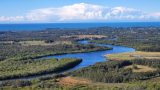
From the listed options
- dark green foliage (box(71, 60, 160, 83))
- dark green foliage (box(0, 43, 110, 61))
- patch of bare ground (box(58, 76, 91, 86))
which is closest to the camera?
patch of bare ground (box(58, 76, 91, 86))

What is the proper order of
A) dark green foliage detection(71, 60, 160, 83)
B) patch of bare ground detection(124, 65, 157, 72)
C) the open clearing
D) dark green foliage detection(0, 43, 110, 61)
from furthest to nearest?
dark green foliage detection(0, 43, 110, 61) → the open clearing → patch of bare ground detection(124, 65, 157, 72) → dark green foliage detection(71, 60, 160, 83)

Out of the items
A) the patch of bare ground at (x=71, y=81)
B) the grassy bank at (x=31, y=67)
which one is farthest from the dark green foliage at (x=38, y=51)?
the patch of bare ground at (x=71, y=81)

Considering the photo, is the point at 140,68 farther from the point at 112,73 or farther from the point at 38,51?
the point at 38,51

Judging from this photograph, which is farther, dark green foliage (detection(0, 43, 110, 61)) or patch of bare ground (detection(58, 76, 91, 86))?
dark green foliage (detection(0, 43, 110, 61))

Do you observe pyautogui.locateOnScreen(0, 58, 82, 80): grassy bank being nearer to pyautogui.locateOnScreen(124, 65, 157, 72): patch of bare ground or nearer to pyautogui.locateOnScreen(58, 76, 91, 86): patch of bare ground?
pyautogui.locateOnScreen(58, 76, 91, 86): patch of bare ground

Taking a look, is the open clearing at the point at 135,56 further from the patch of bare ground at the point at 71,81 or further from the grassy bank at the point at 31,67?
the patch of bare ground at the point at 71,81

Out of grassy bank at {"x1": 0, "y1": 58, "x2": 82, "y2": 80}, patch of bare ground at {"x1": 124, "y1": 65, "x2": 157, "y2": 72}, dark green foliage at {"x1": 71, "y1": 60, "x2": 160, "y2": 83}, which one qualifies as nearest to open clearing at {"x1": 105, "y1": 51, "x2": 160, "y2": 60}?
grassy bank at {"x1": 0, "y1": 58, "x2": 82, "y2": 80}

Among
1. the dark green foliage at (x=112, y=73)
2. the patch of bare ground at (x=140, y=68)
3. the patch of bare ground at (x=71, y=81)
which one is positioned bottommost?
the patch of bare ground at (x=140, y=68)

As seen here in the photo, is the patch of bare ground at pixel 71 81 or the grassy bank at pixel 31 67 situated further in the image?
the grassy bank at pixel 31 67

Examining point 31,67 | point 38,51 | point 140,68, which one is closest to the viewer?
point 140,68

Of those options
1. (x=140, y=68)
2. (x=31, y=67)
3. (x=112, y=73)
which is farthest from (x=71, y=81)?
(x=140, y=68)

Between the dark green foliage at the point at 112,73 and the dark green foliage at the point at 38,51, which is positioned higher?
the dark green foliage at the point at 112,73

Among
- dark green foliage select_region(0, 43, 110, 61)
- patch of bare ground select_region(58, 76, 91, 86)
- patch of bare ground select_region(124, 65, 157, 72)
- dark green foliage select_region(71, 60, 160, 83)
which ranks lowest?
dark green foliage select_region(0, 43, 110, 61)

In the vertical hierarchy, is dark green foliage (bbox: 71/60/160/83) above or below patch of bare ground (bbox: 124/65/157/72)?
above
